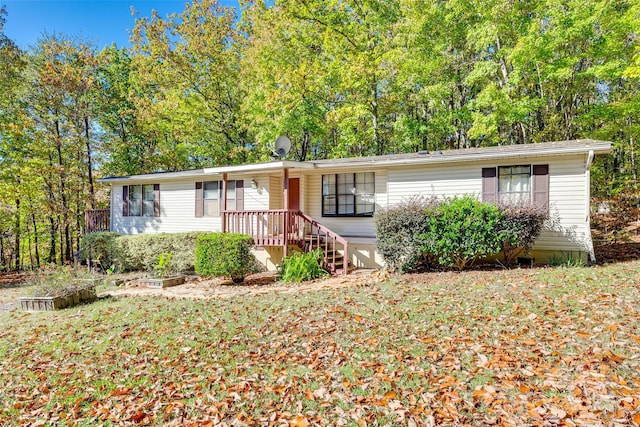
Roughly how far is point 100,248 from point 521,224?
1354 cm

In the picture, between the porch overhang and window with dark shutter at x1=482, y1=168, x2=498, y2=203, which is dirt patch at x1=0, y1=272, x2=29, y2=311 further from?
window with dark shutter at x1=482, y1=168, x2=498, y2=203

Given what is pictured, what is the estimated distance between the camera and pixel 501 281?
23.8ft

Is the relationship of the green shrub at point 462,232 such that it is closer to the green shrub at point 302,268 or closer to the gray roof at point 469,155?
the gray roof at point 469,155

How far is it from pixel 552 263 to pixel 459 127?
1018 centimetres

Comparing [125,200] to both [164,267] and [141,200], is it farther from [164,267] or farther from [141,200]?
[164,267]

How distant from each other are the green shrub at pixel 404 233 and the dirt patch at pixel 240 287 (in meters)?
0.61

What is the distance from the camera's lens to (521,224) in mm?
8125

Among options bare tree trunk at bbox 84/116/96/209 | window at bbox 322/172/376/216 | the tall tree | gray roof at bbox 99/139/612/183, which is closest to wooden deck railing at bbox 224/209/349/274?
window at bbox 322/172/376/216

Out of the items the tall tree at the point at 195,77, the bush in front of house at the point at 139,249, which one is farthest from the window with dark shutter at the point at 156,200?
the tall tree at the point at 195,77

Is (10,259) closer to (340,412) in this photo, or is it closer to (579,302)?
(340,412)

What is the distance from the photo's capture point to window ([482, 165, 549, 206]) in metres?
8.98

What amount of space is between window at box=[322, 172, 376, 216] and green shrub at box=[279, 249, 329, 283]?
2084 mm

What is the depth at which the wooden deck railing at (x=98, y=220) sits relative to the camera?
15.9m

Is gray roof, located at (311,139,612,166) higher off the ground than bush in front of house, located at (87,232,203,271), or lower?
higher
